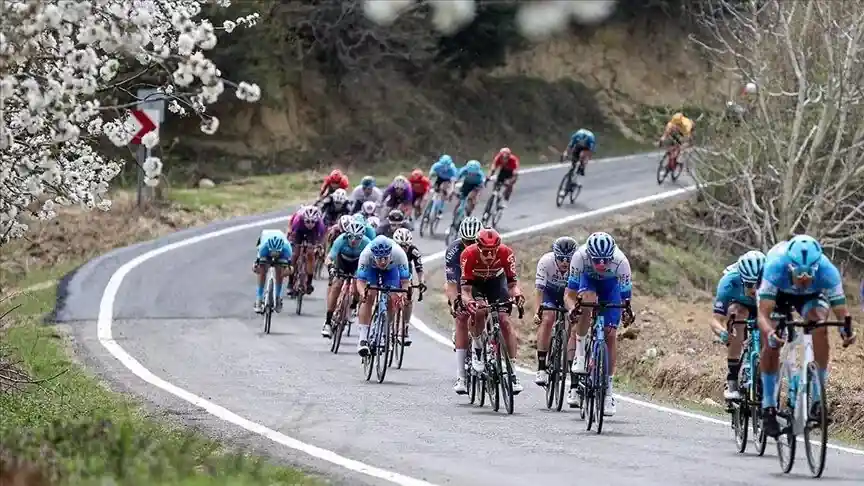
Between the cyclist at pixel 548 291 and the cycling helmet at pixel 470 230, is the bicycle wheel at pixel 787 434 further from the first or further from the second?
the cycling helmet at pixel 470 230

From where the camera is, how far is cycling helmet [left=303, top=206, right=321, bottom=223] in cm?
2478

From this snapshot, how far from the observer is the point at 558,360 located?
1606cm

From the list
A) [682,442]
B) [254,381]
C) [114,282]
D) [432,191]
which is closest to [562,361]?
[682,442]

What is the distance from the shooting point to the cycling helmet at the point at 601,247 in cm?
1420

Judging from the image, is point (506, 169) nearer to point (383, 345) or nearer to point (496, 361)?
point (383, 345)

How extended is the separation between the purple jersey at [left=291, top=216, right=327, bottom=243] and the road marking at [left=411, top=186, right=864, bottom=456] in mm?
2042

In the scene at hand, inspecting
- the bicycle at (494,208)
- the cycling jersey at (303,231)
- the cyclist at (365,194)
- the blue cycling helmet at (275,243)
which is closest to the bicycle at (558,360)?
the blue cycling helmet at (275,243)

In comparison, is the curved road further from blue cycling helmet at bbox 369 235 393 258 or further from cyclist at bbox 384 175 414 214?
cyclist at bbox 384 175 414 214

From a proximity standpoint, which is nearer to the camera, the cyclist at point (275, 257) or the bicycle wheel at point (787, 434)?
the bicycle wheel at point (787, 434)

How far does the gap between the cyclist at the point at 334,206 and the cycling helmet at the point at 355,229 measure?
5272mm

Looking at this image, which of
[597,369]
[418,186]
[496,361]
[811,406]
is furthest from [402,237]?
[418,186]

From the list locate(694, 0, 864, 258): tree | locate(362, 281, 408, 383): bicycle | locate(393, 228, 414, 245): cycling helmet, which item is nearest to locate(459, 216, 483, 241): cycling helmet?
locate(362, 281, 408, 383): bicycle

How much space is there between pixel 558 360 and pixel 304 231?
9.66m

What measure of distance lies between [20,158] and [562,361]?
6.19 meters
